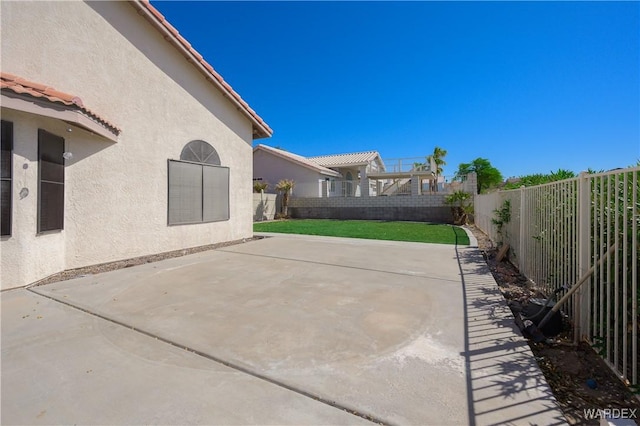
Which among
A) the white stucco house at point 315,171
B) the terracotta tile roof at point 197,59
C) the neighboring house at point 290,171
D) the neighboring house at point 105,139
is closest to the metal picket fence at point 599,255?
the neighboring house at point 105,139

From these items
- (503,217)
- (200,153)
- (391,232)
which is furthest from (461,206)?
(200,153)

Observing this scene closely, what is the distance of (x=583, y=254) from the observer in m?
3.55

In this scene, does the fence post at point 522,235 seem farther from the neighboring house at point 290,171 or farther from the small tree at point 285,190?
the neighboring house at point 290,171

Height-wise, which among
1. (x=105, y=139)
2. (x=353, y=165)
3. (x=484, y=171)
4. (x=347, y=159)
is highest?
(x=484, y=171)

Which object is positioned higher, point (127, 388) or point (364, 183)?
point (364, 183)

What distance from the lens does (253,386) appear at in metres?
2.55

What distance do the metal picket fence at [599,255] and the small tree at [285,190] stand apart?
20.3 metres

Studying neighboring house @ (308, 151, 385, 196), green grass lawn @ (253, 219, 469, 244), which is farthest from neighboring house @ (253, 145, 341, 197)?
green grass lawn @ (253, 219, 469, 244)

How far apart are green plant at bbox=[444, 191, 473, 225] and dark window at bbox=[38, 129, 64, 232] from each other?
20.2 metres

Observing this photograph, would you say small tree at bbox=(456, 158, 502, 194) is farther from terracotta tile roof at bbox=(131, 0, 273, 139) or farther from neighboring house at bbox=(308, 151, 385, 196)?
terracotta tile roof at bbox=(131, 0, 273, 139)

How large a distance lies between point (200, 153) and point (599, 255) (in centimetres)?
984

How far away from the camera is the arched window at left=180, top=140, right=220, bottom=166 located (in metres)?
9.22

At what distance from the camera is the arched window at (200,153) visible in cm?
922

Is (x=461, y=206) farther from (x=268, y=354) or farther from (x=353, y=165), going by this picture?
(x=268, y=354)
